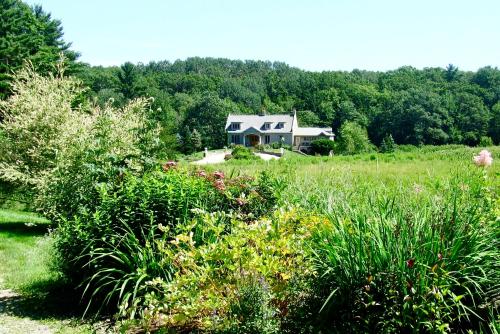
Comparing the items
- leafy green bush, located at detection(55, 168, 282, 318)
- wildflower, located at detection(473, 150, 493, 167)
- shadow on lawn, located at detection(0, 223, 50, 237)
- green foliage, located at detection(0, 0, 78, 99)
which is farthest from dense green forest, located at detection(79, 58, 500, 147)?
wildflower, located at detection(473, 150, 493, 167)

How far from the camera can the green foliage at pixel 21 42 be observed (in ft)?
105

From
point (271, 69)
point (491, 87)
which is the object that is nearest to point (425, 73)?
point (491, 87)

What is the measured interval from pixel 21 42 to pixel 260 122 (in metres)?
44.4

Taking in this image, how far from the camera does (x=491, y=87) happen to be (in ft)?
272

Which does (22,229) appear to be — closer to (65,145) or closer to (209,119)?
(65,145)

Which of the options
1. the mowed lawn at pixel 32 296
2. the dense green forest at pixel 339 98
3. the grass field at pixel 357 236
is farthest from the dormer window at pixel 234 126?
the grass field at pixel 357 236

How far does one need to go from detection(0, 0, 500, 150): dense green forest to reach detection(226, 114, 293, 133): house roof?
403cm

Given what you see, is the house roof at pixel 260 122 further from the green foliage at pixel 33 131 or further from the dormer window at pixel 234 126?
the green foliage at pixel 33 131

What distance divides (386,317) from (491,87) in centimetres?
9183

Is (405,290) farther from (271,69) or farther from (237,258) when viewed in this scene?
(271,69)

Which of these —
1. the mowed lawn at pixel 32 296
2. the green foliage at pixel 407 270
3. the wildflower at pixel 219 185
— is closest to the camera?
the green foliage at pixel 407 270

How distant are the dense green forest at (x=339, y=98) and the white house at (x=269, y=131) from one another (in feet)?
13.5

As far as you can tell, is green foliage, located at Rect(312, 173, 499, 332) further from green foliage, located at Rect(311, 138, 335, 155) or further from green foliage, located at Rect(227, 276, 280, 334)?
green foliage, located at Rect(311, 138, 335, 155)

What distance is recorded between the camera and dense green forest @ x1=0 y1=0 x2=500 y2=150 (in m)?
76.1
